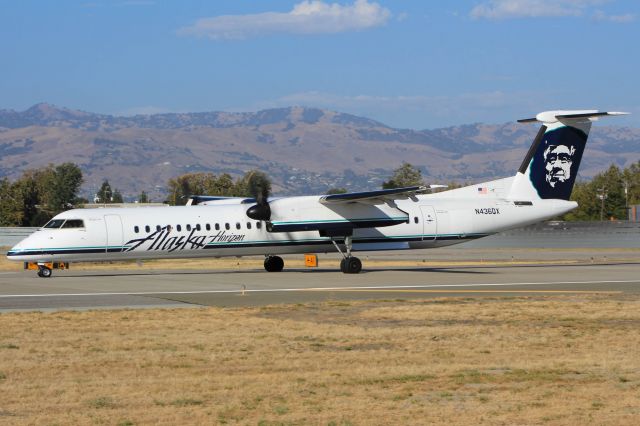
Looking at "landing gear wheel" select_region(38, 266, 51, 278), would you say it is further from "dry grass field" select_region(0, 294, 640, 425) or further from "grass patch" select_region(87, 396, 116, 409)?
"grass patch" select_region(87, 396, 116, 409)

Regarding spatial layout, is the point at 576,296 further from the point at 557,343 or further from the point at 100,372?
the point at 100,372

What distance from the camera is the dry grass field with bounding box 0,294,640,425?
12.3m

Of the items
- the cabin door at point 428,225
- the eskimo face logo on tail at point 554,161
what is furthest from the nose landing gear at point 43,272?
the eskimo face logo on tail at point 554,161

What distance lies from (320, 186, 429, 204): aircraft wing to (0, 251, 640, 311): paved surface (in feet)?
9.77

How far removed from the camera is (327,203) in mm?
38281

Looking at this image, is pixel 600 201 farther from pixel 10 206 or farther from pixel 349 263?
pixel 349 263

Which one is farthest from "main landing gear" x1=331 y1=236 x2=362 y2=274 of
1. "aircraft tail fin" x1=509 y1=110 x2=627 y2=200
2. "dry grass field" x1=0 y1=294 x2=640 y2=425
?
"dry grass field" x1=0 y1=294 x2=640 y2=425

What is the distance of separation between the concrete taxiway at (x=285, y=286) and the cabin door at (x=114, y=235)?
1.20 m

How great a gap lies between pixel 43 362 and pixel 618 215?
12355 centimetres

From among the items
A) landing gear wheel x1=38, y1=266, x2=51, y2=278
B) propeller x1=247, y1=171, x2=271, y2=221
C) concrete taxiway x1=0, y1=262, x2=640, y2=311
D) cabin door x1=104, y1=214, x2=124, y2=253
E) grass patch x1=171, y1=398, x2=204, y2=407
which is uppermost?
propeller x1=247, y1=171, x2=271, y2=221

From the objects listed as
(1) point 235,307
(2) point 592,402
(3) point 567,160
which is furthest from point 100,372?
(3) point 567,160

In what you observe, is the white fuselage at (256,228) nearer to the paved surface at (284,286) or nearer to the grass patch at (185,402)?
the paved surface at (284,286)

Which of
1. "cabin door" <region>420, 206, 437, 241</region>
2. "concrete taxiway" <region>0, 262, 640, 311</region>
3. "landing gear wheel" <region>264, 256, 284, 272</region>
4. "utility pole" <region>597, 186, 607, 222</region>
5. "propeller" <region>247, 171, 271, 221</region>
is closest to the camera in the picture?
A: "concrete taxiway" <region>0, 262, 640, 311</region>

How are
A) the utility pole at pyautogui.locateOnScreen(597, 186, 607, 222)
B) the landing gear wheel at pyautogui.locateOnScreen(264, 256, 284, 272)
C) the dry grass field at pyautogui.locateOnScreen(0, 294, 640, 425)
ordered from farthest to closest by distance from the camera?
1. the utility pole at pyautogui.locateOnScreen(597, 186, 607, 222)
2. the landing gear wheel at pyautogui.locateOnScreen(264, 256, 284, 272)
3. the dry grass field at pyautogui.locateOnScreen(0, 294, 640, 425)
